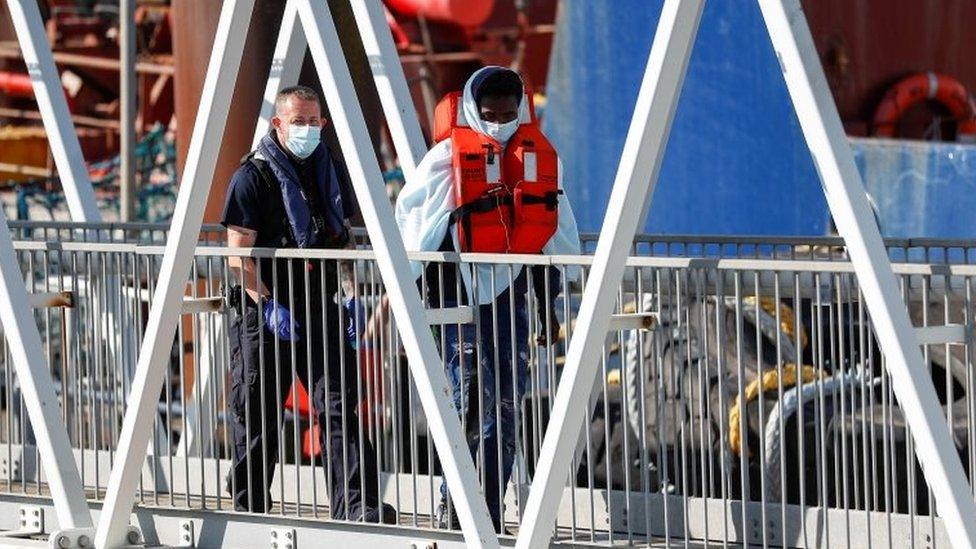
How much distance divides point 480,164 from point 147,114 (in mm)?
19475

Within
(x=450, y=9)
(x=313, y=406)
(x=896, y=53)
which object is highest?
(x=450, y=9)

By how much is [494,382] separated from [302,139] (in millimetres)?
1372

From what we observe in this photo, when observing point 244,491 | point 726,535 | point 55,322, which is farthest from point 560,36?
point 726,535

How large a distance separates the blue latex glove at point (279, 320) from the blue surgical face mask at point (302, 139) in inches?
26.6

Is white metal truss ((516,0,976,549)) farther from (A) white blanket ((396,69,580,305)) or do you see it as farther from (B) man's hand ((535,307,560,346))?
(A) white blanket ((396,69,580,305))

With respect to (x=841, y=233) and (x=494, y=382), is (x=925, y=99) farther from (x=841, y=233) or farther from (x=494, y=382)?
(x=841, y=233)

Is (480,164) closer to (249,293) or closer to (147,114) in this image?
(249,293)

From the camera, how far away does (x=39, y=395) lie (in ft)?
26.6

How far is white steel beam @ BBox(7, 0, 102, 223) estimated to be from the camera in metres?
9.92

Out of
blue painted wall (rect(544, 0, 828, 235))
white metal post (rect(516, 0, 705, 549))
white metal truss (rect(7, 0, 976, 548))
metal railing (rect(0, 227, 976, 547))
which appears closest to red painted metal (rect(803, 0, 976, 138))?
blue painted wall (rect(544, 0, 828, 235))

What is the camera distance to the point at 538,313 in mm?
7430

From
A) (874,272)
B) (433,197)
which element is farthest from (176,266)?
(874,272)

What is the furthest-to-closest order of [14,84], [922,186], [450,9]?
1. [14,84]
2. [450,9]
3. [922,186]

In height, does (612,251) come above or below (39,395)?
above
